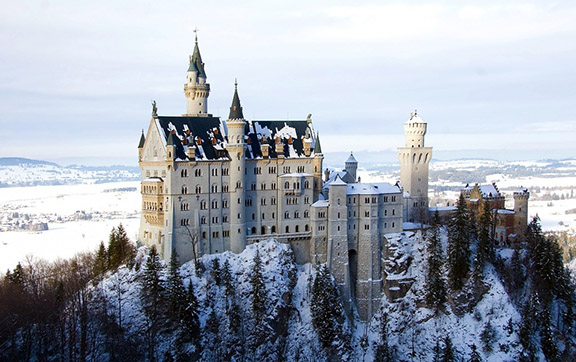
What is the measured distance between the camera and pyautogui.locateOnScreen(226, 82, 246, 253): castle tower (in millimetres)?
92375

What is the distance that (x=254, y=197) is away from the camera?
313 ft

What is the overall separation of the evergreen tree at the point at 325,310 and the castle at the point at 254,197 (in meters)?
4.21

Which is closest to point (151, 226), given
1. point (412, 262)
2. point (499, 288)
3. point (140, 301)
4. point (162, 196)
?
point (162, 196)

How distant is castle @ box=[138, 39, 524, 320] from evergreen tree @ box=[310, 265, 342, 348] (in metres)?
4.21

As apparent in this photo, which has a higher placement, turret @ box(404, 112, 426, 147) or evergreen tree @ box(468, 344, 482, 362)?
turret @ box(404, 112, 426, 147)

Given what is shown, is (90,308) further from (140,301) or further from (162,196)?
(162,196)

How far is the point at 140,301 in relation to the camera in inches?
3342

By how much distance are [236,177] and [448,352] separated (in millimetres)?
36794

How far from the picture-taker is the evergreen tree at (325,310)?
8688 cm

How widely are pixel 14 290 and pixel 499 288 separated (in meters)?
65.0

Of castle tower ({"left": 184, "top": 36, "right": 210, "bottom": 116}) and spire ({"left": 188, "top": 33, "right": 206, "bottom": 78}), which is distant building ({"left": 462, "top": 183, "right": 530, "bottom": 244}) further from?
spire ({"left": 188, "top": 33, "right": 206, "bottom": 78})

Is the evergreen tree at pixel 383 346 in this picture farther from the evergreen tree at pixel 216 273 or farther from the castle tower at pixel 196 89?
the castle tower at pixel 196 89

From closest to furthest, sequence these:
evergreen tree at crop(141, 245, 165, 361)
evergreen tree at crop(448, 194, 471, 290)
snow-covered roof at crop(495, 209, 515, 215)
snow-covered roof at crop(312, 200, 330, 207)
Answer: evergreen tree at crop(141, 245, 165, 361), evergreen tree at crop(448, 194, 471, 290), snow-covered roof at crop(312, 200, 330, 207), snow-covered roof at crop(495, 209, 515, 215)

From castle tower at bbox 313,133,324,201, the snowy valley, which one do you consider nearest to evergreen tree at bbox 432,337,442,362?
the snowy valley
